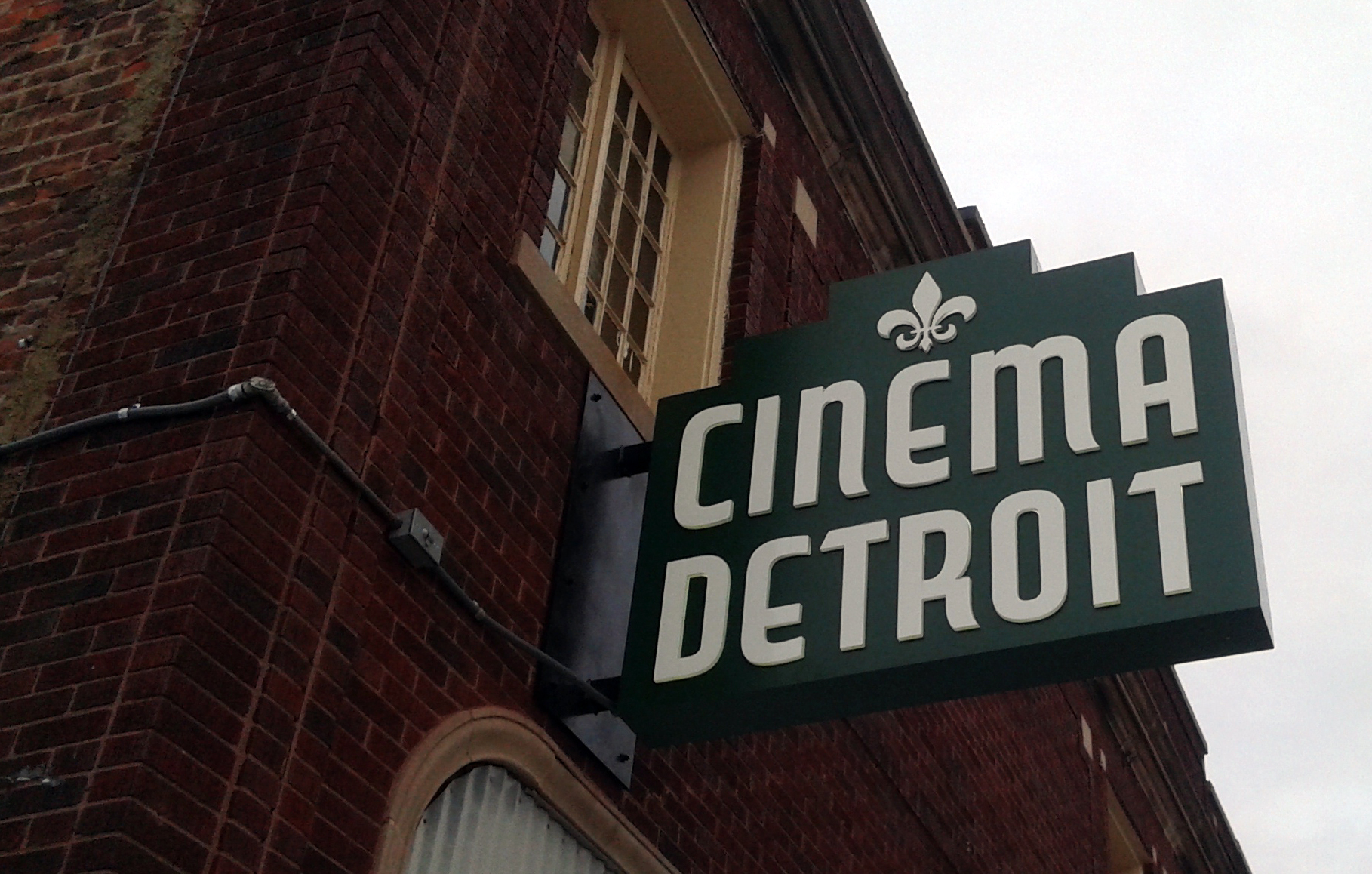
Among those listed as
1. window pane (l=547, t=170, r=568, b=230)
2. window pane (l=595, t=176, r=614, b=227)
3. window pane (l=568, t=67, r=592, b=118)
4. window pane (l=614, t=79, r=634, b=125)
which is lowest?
window pane (l=547, t=170, r=568, b=230)

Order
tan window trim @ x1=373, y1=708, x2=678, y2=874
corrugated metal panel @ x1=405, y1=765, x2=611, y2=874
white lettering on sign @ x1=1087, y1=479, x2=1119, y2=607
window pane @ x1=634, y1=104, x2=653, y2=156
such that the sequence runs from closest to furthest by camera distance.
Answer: tan window trim @ x1=373, y1=708, x2=678, y2=874 → corrugated metal panel @ x1=405, y1=765, x2=611, y2=874 → white lettering on sign @ x1=1087, y1=479, x2=1119, y2=607 → window pane @ x1=634, y1=104, x2=653, y2=156

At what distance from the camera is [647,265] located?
7.67 meters

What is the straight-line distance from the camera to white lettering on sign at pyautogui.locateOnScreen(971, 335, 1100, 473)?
5.41 metres

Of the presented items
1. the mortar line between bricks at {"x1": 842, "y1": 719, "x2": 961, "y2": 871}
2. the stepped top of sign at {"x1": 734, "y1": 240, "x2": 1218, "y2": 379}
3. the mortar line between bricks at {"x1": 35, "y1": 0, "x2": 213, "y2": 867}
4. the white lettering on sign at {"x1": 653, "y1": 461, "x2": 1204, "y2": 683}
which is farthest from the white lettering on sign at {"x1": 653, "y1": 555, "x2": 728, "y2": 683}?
the mortar line between bricks at {"x1": 842, "y1": 719, "x2": 961, "y2": 871}

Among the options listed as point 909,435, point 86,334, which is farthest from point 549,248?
point 86,334

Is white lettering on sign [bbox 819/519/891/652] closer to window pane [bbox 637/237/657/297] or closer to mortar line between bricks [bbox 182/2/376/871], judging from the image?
mortar line between bricks [bbox 182/2/376/871]

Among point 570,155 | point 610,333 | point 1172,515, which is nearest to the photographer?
point 1172,515

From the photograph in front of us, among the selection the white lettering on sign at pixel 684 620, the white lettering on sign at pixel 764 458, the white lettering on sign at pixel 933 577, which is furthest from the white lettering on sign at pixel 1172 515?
the white lettering on sign at pixel 684 620

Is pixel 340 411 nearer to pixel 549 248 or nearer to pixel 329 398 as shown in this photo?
pixel 329 398

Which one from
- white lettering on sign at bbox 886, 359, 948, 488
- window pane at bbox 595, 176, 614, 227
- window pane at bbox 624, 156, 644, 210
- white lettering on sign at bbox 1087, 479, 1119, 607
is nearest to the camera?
white lettering on sign at bbox 1087, 479, 1119, 607

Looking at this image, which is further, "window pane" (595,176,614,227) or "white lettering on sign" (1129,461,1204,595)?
"window pane" (595,176,614,227)

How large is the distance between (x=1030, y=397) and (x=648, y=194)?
288 centimetres

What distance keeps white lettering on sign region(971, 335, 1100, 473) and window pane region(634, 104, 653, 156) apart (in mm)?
2733

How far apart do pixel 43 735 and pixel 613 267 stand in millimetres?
3842
